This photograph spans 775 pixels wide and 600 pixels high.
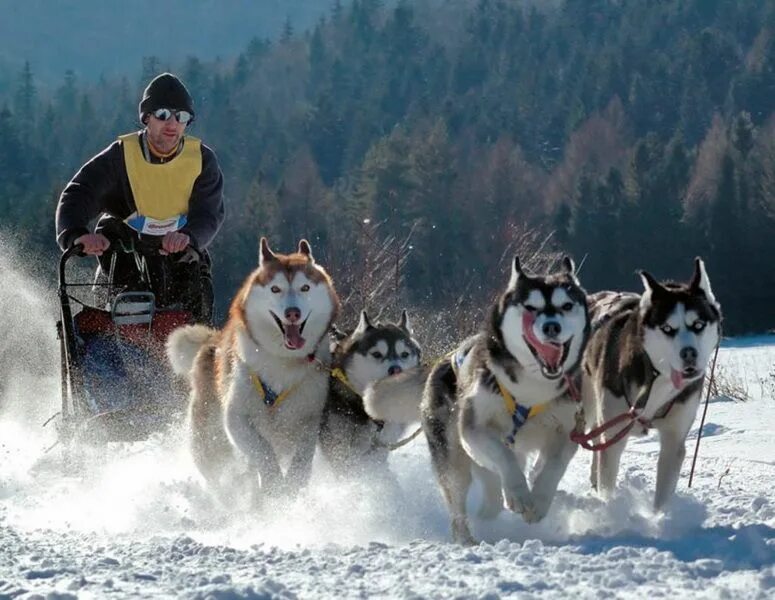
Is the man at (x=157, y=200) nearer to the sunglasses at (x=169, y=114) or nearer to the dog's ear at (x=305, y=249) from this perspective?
the sunglasses at (x=169, y=114)

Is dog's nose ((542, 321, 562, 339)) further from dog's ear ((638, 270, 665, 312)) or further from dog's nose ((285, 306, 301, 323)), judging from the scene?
dog's nose ((285, 306, 301, 323))

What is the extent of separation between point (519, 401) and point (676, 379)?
2.18 ft

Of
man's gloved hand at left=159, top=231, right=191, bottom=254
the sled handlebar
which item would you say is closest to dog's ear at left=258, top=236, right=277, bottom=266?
man's gloved hand at left=159, top=231, right=191, bottom=254

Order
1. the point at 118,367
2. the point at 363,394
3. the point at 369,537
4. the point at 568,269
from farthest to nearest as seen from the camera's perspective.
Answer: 1. the point at 118,367
2. the point at 363,394
3. the point at 568,269
4. the point at 369,537

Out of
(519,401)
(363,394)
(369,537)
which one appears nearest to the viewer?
(519,401)

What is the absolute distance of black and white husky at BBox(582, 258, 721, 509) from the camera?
4.41 m

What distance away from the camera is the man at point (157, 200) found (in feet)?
19.7

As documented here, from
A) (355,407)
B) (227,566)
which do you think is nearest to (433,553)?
(227,566)

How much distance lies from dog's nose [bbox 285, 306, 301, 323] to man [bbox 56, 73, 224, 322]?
1.08 metres

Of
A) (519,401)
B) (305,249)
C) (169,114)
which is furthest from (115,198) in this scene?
(519,401)

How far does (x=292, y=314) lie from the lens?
16.5 ft

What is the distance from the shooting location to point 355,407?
566cm

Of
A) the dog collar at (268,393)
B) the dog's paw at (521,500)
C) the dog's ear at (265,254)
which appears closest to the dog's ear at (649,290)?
the dog's paw at (521,500)

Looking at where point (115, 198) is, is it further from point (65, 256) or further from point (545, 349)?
point (545, 349)
